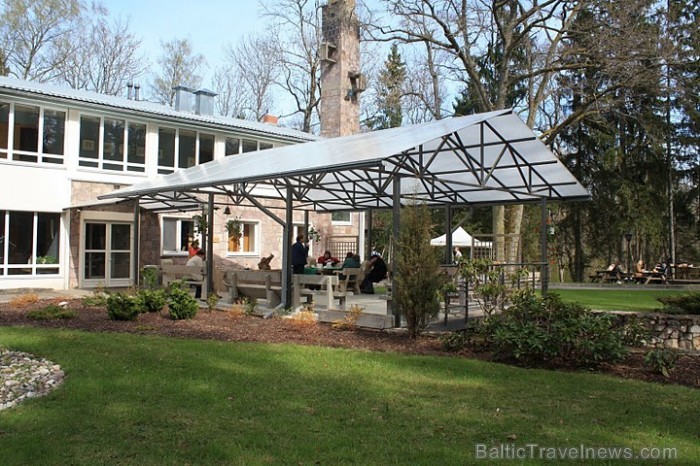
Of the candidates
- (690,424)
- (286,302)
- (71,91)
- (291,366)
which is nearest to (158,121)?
(71,91)

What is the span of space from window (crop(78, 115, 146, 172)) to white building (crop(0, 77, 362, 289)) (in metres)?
0.03

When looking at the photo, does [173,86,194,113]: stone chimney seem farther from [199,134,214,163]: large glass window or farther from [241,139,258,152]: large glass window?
[241,139,258,152]: large glass window

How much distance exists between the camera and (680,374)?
7.69 meters

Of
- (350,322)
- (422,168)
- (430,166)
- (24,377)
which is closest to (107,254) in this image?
(430,166)

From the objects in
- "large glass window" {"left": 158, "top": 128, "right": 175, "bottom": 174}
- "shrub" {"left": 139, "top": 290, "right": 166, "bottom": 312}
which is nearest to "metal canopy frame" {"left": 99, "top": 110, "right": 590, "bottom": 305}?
"shrub" {"left": 139, "top": 290, "right": 166, "bottom": 312}

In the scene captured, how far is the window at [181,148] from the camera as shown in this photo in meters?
21.7

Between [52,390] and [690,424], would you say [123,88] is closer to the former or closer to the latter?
[52,390]

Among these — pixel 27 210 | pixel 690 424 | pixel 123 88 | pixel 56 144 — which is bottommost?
pixel 690 424

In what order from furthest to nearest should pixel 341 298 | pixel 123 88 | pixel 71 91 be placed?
pixel 123 88
pixel 71 91
pixel 341 298

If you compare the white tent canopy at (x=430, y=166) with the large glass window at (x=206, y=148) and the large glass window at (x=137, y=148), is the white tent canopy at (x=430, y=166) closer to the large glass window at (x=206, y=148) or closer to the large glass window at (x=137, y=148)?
the large glass window at (x=137, y=148)

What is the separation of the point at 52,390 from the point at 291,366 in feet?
8.81

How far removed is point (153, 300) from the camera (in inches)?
484

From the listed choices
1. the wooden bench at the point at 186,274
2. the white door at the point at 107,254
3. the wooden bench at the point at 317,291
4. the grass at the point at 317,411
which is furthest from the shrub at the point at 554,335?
the white door at the point at 107,254

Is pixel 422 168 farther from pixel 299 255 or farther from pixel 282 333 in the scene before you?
pixel 299 255
